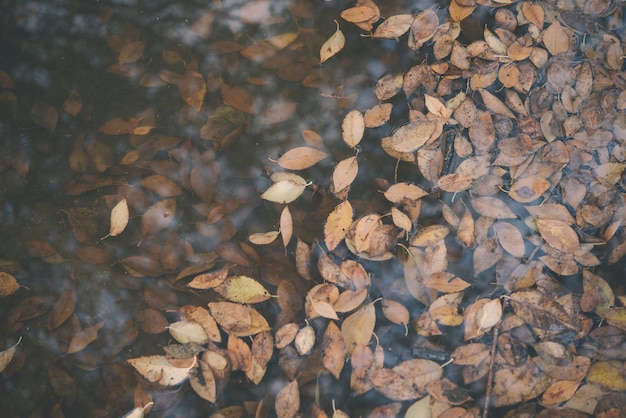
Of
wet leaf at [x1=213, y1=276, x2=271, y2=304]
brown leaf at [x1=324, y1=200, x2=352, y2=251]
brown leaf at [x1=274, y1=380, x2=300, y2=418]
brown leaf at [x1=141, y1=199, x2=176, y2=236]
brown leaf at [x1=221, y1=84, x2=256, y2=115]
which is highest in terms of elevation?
brown leaf at [x1=221, y1=84, x2=256, y2=115]

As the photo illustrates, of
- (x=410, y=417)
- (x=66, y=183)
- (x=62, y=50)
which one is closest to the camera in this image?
(x=410, y=417)

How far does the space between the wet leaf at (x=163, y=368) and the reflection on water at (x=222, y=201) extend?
1 cm

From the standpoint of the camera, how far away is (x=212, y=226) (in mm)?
1792

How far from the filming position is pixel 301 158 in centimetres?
185

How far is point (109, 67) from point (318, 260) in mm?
1123

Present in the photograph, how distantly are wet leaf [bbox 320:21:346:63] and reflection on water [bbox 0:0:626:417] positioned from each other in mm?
20

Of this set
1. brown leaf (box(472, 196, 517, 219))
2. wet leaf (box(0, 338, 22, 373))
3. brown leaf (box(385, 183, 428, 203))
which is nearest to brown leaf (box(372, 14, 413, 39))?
brown leaf (box(385, 183, 428, 203))

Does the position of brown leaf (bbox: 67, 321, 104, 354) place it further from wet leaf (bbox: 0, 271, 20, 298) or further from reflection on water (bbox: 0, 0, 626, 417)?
wet leaf (bbox: 0, 271, 20, 298)

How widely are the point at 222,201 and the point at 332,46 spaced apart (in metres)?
0.75

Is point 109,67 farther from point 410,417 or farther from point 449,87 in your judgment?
point 410,417

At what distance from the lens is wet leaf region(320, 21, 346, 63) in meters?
1.97

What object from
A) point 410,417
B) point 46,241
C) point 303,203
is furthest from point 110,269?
point 410,417

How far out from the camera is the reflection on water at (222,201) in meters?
1.66

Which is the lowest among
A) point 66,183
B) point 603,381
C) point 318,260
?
point 603,381
